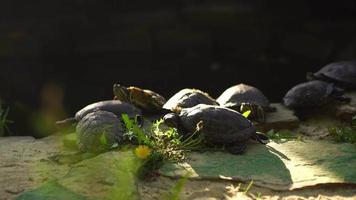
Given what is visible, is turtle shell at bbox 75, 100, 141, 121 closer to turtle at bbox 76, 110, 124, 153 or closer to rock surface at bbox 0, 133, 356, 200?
turtle at bbox 76, 110, 124, 153

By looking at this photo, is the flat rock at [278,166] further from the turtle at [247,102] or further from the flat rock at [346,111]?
the flat rock at [346,111]

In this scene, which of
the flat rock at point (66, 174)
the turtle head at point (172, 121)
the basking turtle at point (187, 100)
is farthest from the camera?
the basking turtle at point (187, 100)

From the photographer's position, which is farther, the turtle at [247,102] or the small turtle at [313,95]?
the small turtle at [313,95]

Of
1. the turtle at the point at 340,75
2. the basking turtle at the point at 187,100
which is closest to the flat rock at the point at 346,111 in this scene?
the turtle at the point at 340,75

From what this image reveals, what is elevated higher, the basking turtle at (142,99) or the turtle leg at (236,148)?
the basking turtle at (142,99)

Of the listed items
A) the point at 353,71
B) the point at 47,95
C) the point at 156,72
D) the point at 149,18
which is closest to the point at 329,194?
the point at 353,71

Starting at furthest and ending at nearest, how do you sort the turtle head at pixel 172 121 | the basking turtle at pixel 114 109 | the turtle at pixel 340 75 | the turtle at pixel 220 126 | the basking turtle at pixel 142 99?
the turtle at pixel 340 75, the basking turtle at pixel 142 99, the basking turtle at pixel 114 109, the turtle head at pixel 172 121, the turtle at pixel 220 126

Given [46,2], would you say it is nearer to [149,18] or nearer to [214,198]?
[149,18]
